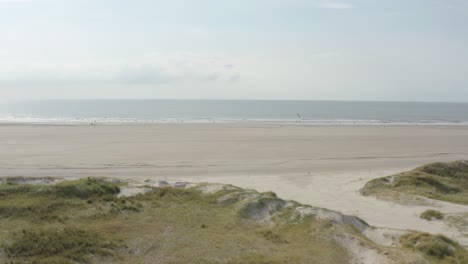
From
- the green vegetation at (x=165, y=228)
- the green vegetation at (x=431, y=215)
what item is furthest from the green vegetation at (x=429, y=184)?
the green vegetation at (x=165, y=228)

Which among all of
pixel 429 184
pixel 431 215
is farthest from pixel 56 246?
pixel 429 184

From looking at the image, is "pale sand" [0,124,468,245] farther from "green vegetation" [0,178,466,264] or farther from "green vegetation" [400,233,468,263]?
"green vegetation" [0,178,466,264]

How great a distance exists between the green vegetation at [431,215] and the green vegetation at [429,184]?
3453 millimetres

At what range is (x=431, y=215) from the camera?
20.4 metres

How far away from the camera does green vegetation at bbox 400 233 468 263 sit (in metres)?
14.4

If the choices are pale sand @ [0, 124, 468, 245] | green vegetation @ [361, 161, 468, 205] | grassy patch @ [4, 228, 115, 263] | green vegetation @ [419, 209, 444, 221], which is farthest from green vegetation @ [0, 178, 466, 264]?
green vegetation @ [361, 161, 468, 205]

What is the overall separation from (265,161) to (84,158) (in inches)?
647

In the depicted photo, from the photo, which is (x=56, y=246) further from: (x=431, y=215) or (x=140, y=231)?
(x=431, y=215)

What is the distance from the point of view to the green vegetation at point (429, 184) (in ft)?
80.4

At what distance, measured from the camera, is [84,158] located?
3809 centimetres

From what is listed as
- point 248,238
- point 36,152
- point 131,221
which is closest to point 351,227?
point 248,238

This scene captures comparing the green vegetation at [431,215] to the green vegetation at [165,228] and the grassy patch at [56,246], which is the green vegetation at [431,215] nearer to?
the green vegetation at [165,228]

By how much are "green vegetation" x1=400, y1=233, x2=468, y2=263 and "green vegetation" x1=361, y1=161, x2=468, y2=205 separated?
8641mm

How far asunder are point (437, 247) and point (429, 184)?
493 inches
